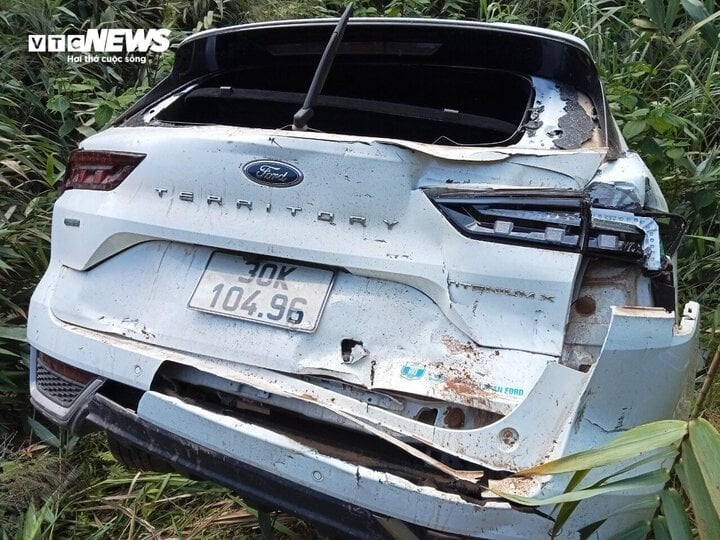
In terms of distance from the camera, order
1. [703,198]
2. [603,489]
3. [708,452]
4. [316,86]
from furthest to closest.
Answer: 1. [703,198]
2. [316,86]
3. [603,489]
4. [708,452]

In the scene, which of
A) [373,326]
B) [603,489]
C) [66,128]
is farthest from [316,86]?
[66,128]

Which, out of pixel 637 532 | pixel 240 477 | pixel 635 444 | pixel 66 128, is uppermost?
pixel 635 444

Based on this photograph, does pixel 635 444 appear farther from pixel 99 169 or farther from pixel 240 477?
pixel 99 169

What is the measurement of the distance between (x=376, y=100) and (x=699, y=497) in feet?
6.17

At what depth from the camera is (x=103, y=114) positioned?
12.5ft

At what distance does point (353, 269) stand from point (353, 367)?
0.84 feet

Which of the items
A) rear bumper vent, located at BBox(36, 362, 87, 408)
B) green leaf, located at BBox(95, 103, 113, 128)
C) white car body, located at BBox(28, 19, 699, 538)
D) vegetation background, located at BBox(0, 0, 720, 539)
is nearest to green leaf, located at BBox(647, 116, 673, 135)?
vegetation background, located at BBox(0, 0, 720, 539)

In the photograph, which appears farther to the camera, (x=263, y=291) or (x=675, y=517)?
(x=263, y=291)

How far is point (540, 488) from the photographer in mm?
1379

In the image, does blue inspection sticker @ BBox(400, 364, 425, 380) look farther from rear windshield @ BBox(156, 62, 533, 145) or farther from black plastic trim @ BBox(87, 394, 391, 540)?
rear windshield @ BBox(156, 62, 533, 145)

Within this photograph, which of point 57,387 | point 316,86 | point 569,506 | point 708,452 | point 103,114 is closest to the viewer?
point 708,452

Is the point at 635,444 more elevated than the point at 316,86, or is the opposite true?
the point at 316,86

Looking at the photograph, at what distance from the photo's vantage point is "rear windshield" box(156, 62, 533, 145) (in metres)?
2.35

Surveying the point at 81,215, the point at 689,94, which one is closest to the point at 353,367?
the point at 81,215
